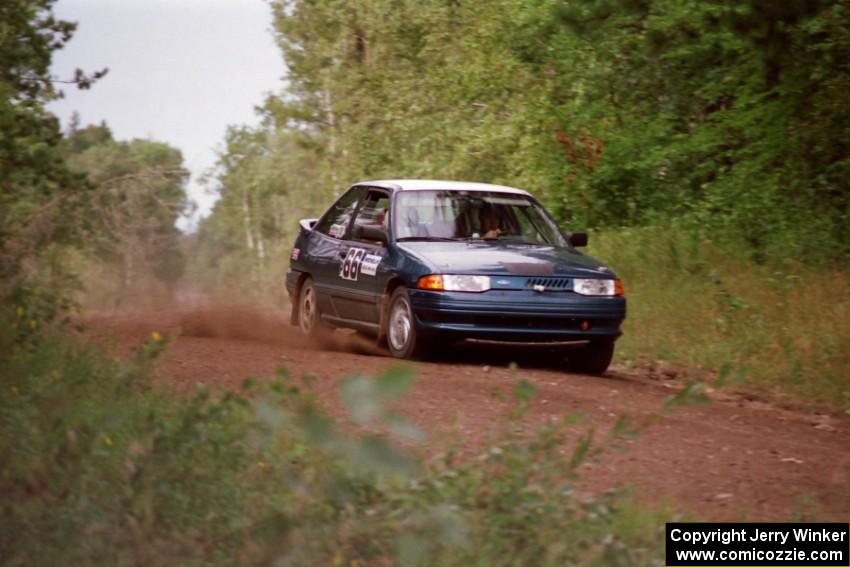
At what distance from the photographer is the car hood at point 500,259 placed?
12297 mm

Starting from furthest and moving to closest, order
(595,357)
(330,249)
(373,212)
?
(330,249) < (373,212) < (595,357)

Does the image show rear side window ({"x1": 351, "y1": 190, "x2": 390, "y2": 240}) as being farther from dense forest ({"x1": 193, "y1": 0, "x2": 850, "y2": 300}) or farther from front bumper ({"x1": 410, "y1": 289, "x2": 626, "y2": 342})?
dense forest ({"x1": 193, "y1": 0, "x2": 850, "y2": 300})

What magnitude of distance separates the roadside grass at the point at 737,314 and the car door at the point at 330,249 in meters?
3.29

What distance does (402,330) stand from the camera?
1273cm

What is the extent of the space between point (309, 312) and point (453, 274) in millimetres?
3052

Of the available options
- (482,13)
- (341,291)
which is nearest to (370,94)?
(482,13)

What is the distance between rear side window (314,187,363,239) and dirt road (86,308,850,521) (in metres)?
1.10

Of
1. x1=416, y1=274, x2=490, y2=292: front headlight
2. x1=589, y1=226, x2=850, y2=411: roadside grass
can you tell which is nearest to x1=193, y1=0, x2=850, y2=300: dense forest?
x1=589, y1=226, x2=850, y2=411: roadside grass

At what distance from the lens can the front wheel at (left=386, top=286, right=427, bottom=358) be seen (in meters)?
12.4

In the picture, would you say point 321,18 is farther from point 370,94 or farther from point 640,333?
point 640,333

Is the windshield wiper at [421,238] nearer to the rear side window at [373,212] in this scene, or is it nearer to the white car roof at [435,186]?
the rear side window at [373,212]

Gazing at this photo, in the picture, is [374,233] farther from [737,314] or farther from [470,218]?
[737,314]

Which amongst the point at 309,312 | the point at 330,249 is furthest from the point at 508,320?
the point at 309,312

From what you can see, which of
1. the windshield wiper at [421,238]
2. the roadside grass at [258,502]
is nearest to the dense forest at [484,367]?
the roadside grass at [258,502]
